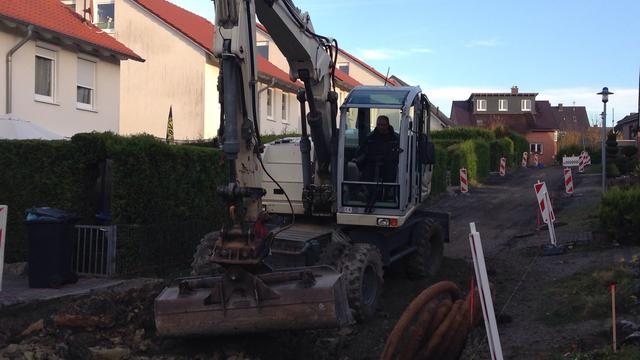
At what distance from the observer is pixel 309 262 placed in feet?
29.7

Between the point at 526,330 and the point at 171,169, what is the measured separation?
24.4 feet

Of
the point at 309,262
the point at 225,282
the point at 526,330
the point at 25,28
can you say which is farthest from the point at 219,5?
the point at 25,28

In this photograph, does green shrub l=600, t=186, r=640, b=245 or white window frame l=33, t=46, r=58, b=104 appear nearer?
green shrub l=600, t=186, r=640, b=245

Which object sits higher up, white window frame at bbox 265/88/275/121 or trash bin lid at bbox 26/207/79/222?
white window frame at bbox 265/88/275/121

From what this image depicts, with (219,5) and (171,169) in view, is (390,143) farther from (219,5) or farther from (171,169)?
(171,169)

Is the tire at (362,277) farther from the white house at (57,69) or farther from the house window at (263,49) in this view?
the house window at (263,49)

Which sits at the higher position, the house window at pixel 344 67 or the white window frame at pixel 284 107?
the house window at pixel 344 67

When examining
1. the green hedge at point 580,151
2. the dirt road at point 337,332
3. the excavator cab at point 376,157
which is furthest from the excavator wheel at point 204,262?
the green hedge at point 580,151

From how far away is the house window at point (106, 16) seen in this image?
31722mm

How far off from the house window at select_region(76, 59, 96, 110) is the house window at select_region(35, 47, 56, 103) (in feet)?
3.90

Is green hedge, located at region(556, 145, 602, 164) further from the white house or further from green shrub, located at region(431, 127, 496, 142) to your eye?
the white house

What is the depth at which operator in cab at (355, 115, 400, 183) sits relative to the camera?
410 inches

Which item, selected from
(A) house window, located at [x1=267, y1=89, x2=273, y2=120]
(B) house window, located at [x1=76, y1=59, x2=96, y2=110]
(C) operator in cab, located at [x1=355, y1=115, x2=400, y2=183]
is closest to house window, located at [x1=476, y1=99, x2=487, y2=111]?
(A) house window, located at [x1=267, y1=89, x2=273, y2=120]

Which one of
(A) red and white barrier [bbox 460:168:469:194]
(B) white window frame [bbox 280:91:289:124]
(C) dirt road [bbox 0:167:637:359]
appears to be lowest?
(C) dirt road [bbox 0:167:637:359]
